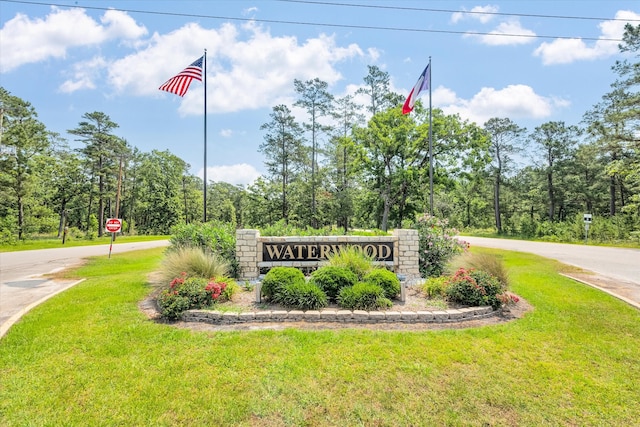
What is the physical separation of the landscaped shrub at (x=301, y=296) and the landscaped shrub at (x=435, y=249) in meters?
3.72

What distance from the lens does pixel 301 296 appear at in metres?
5.37

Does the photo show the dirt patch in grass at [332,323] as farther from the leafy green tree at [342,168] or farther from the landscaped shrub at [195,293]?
the leafy green tree at [342,168]

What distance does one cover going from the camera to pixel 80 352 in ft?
12.7

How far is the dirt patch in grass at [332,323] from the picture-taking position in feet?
15.3

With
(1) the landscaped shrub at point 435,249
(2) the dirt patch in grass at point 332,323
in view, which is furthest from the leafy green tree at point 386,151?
(2) the dirt patch in grass at point 332,323

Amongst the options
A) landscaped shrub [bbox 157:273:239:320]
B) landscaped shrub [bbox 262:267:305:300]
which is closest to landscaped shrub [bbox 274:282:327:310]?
landscaped shrub [bbox 262:267:305:300]

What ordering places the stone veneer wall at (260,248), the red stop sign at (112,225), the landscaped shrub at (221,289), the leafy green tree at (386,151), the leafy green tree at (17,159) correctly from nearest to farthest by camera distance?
the landscaped shrub at (221,289), the stone veneer wall at (260,248), the red stop sign at (112,225), the leafy green tree at (386,151), the leafy green tree at (17,159)

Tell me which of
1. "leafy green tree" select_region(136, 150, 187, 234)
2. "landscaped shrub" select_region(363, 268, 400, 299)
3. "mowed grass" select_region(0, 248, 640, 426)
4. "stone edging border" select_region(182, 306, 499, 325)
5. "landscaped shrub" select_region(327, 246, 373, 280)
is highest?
"leafy green tree" select_region(136, 150, 187, 234)

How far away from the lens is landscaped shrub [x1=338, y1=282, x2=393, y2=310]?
5242 millimetres

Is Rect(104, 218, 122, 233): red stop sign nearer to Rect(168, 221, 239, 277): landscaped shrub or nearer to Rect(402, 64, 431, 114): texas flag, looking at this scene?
Rect(168, 221, 239, 277): landscaped shrub

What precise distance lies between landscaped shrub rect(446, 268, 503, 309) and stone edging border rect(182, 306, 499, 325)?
437 millimetres

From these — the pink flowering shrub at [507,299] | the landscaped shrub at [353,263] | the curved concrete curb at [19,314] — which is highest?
the landscaped shrub at [353,263]

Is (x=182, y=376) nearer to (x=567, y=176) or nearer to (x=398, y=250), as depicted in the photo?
(x=398, y=250)

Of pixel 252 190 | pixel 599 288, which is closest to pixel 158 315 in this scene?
pixel 599 288
